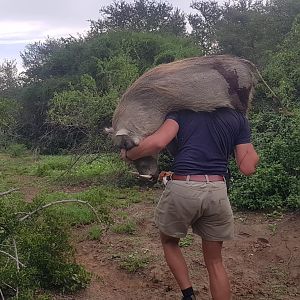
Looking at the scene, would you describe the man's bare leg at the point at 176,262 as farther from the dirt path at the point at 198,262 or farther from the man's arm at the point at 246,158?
the dirt path at the point at 198,262

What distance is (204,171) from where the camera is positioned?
3.12 meters

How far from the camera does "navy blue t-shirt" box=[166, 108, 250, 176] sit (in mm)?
3109

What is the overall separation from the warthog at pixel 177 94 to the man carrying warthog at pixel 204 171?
0.06m

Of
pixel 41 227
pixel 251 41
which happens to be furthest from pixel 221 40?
pixel 41 227

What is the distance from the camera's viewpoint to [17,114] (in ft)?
68.5

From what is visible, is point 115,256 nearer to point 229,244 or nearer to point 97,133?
point 229,244

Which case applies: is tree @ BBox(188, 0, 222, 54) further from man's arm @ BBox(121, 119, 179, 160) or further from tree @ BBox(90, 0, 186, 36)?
man's arm @ BBox(121, 119, 179, 160)

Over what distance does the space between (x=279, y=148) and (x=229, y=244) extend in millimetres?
2178

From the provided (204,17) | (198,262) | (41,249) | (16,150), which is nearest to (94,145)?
(198,262)

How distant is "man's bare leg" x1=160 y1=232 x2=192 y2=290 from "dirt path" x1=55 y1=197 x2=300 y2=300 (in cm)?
76

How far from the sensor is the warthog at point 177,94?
123 inches

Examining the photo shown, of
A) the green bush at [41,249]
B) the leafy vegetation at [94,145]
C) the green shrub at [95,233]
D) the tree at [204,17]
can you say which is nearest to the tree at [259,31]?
the leafy vegetation at [94,145]

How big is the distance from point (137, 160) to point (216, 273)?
798mm

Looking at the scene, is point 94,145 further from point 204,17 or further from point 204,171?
point 204,17
